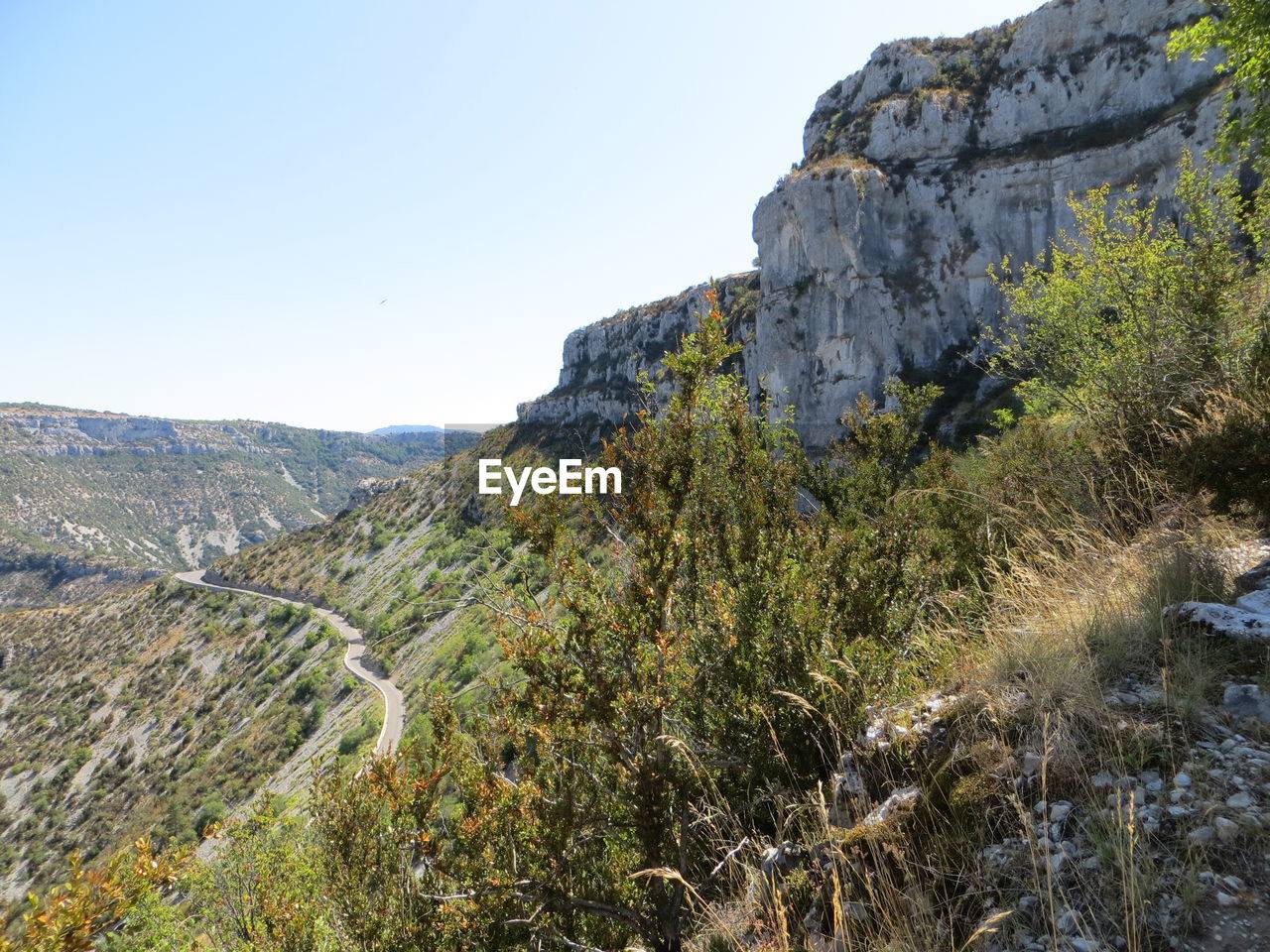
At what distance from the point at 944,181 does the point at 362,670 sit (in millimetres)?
58550

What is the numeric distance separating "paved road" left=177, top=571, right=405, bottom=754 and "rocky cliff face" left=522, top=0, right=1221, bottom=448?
88.0ft

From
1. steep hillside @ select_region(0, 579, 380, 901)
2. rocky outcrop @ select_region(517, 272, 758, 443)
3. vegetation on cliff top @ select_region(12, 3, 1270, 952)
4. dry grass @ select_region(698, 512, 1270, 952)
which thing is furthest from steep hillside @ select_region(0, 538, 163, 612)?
dry grass @ select_region(698, 512, 1270, 952)

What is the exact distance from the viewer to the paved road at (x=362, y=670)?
33900 millimetres

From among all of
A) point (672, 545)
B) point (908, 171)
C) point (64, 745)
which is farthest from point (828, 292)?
point (64, 745)

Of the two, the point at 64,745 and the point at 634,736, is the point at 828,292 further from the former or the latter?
the point at 64,745

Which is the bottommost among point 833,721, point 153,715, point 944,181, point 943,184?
point 153,715

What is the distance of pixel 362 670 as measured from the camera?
152 ft

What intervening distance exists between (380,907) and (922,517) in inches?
243

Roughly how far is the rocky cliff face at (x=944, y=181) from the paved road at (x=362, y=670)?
26823 mm

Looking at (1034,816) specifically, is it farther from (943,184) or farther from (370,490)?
(370,490)

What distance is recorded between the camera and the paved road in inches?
1335

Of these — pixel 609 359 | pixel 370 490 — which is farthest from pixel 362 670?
pixel 609 359

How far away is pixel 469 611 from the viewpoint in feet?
159

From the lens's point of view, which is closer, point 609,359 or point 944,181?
point 944,181
